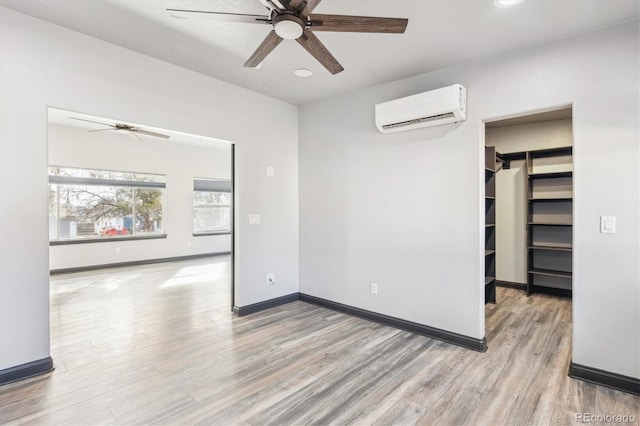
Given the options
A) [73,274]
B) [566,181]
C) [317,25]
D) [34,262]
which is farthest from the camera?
[73,274]

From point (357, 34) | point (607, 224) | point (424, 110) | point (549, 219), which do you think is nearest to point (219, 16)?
point (357, 34)

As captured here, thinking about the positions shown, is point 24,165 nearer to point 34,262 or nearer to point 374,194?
point 34,262

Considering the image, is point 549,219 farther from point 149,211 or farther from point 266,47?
point 149,211

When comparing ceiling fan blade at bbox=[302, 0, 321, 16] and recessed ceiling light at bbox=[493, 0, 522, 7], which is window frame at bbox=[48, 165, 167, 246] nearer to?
ceiling fan blade at bbox=[302, 0, 321, 16]

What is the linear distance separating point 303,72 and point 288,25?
1.50 meters

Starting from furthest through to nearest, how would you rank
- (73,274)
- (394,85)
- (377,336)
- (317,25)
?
(73,274) < (394,85) < (377,336) < (317,25)

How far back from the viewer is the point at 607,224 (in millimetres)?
2404

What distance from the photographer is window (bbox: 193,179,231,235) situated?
8.54 m

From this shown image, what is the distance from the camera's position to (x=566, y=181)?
4828 mm

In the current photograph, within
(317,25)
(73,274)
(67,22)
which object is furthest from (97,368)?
(73,274)

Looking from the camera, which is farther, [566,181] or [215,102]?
[566,181]

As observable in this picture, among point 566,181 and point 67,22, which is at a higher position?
point 67,22

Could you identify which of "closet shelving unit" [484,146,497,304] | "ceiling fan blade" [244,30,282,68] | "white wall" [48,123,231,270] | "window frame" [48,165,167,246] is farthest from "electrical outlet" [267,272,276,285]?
"window frame" [48,165,167,246]

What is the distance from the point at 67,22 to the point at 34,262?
1.92m
